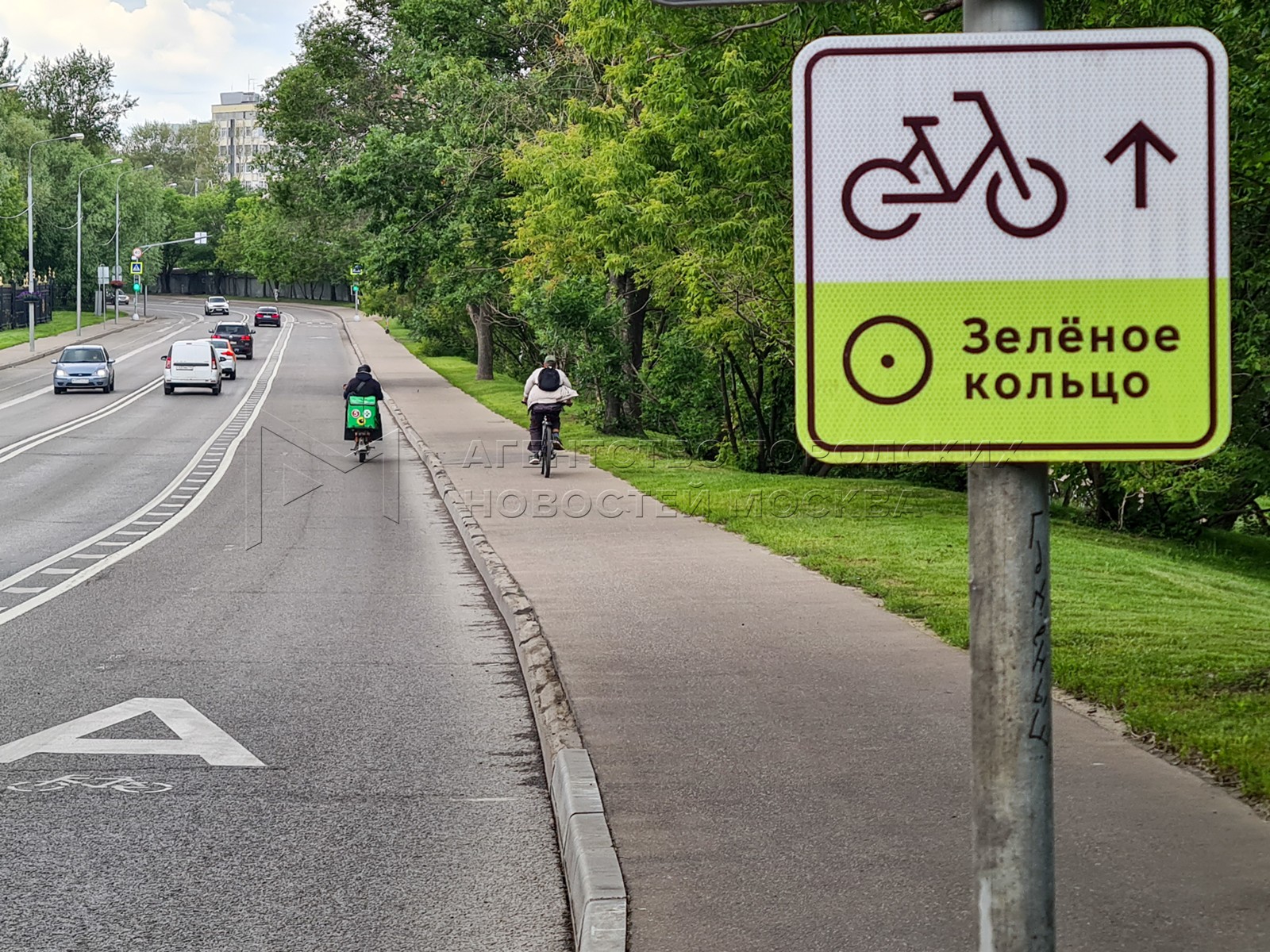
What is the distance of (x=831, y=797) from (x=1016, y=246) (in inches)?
170

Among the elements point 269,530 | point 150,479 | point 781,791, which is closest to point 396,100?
point 150,479

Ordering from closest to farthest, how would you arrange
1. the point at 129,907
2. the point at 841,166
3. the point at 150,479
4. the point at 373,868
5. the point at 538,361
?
1. the point at 841,166
2. the point at 129,907
3. the point at 373,868
4. the point at 150,479
5. the point at 538,361

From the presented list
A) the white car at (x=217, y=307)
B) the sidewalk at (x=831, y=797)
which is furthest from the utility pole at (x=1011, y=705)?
the white car at (x=217, y=307)

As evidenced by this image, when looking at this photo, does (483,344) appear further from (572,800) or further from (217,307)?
(217,307)

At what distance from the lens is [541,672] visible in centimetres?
948

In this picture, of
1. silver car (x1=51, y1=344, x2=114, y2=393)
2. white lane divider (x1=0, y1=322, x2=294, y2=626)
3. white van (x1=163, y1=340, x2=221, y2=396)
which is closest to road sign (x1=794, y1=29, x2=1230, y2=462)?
white lane divider (x1=0, y1=322, x2=294, y2=626)

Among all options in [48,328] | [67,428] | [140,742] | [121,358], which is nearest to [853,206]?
[140,742]

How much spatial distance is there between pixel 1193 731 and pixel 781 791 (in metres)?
2.24

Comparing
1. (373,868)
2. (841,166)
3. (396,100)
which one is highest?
(396,100)

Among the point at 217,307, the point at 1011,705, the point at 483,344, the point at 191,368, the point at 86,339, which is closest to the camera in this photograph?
the point at 1011,705

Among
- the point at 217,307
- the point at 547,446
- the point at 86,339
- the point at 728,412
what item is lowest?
the point at 547,446

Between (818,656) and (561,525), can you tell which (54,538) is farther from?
(818,656)

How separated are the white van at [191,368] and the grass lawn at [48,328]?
2387 centimetres

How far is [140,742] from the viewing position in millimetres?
8211
